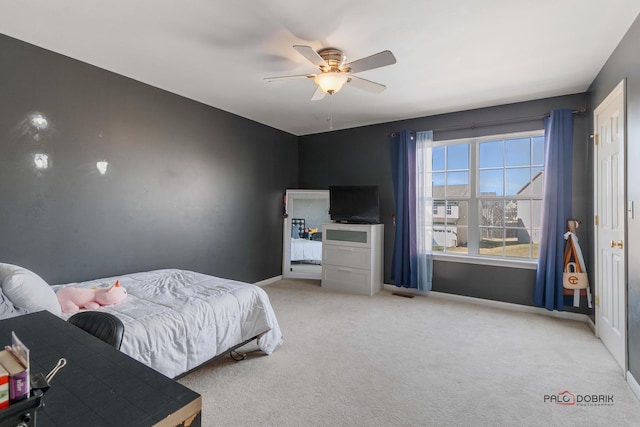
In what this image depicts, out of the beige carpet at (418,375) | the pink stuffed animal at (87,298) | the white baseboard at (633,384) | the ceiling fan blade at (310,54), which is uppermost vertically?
the ceiling fan blade at (310,54)

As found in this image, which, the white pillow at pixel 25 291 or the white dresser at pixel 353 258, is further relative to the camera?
the white dresser at pixel 353 258

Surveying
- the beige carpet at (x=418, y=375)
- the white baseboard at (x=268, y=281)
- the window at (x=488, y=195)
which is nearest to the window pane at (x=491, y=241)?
the window at (x=488, y=195)

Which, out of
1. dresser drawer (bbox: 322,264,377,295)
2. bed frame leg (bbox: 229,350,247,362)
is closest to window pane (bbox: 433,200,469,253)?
dresser drawer (bbox: 322,264,377,295)

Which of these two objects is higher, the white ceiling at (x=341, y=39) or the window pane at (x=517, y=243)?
the white ceiling at (x=341, y=39)

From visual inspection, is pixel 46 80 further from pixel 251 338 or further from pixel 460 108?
pixel 460 108

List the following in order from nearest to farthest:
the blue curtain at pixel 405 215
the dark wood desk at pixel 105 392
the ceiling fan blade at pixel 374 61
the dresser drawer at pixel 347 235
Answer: the dark wood desk at pixel 105 392
the ceiling fan blade at pixel 374 61
the blue curtain at pixel 405 215
the dresser drawer at pixel 347 235

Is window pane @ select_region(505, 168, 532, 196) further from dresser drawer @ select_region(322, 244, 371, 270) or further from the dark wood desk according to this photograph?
the dark wood desk

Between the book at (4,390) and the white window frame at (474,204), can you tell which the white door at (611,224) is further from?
the book at (4,390)

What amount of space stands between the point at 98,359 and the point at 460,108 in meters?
4.44

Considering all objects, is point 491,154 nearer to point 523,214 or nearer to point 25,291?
point 523,214

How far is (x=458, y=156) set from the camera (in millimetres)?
4273

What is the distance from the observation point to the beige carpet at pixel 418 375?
6.08 feet

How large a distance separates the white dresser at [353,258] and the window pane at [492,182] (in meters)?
1.50

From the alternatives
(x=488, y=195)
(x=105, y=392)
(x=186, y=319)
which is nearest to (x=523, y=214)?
(x=488, y=195)
